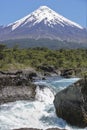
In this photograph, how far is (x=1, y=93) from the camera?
24.7 m

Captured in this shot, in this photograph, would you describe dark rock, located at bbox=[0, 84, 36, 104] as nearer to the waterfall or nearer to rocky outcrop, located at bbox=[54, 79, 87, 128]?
the waterfall

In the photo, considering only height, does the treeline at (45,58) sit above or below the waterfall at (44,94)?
above

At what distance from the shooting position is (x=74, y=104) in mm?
17453

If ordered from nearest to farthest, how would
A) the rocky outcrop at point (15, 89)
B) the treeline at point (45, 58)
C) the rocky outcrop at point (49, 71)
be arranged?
the rocky outcrop at point (15, 89), the rocky outcrop at point (49, 71), the treeline at point (45, 58)

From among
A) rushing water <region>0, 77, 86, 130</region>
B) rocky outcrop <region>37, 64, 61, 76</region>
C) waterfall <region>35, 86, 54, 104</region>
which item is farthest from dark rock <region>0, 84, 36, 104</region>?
rocky outcrop <region>37, 64, 61, 76</region>

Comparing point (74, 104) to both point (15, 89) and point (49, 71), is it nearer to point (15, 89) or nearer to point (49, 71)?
point (15, 89)

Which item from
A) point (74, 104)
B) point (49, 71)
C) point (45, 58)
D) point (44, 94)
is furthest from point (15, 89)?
point (45, 58)

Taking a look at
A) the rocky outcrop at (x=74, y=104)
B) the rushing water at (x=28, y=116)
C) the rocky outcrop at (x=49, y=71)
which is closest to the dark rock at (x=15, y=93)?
the rushing water at (x=28, y=116)

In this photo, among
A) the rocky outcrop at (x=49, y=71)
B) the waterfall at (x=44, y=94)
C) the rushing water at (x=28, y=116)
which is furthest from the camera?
the rocky outcrop at (x=49, y=71)

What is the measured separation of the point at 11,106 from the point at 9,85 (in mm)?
3641

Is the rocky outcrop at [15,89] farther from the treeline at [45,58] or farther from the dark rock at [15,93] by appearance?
the treeline at [45,58]

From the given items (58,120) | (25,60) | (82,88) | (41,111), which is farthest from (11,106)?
(25,60)

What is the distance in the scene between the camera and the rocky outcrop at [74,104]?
17.1 m

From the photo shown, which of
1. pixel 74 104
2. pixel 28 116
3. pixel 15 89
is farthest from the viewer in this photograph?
pixel 15 89
